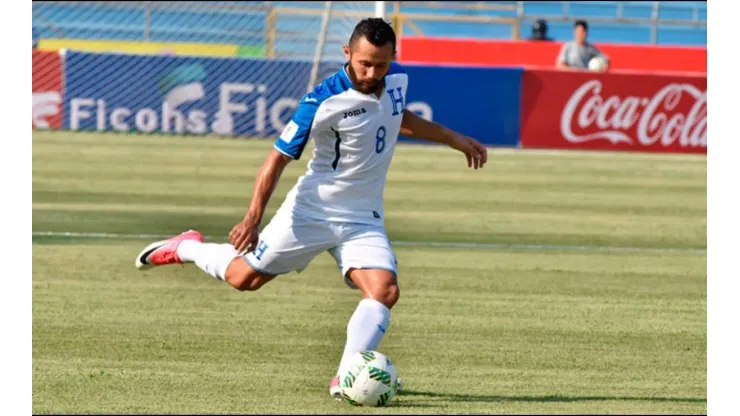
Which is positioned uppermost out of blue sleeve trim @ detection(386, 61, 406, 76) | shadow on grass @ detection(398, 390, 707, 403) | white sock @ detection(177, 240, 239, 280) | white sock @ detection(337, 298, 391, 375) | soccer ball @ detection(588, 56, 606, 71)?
soccer ball @ detection(588, 56, 606, 71)

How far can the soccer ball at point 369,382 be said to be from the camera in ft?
22.6

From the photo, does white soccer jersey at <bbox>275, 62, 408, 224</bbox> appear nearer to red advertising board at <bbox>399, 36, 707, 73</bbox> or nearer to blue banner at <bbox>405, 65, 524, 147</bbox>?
blue banner at <bbox>405, 65, 524, 147</bbox>

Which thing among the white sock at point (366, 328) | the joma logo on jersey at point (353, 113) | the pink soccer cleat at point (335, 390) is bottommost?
the pink soccer cleat at point (335, 390)

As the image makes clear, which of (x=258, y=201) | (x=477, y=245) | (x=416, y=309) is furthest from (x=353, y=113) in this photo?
(x=477, y=245)

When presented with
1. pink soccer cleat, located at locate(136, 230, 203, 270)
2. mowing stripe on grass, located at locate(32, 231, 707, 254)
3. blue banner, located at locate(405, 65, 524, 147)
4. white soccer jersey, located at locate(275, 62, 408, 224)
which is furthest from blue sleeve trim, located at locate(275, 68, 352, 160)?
blue banner, located at locate(405, 65, 524, 147)

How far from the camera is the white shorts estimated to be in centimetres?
772

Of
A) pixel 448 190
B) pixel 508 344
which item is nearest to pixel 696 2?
pixel 448 190

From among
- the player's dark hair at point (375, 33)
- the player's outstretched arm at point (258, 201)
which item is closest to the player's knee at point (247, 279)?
the player's outstretched arm at point (258, 201)

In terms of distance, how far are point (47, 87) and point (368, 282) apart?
67.5 ft

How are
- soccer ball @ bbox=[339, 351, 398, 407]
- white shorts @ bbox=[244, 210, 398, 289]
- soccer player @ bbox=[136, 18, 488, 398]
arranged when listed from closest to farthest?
1. soccer ball @ bbox=[339, 351, 398, 407]
2. soccer player @ bbox=[136, 18, 488, 398]
3. white shorts @ bbox=[244, 210, 398, 289]

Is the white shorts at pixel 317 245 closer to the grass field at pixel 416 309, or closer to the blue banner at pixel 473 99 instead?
the grass field at pixel 416 309

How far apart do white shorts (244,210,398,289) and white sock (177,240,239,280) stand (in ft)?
0.91

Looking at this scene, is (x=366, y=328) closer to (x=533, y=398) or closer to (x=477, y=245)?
(x=533, y=398)

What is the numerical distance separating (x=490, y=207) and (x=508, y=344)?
28.8ft
